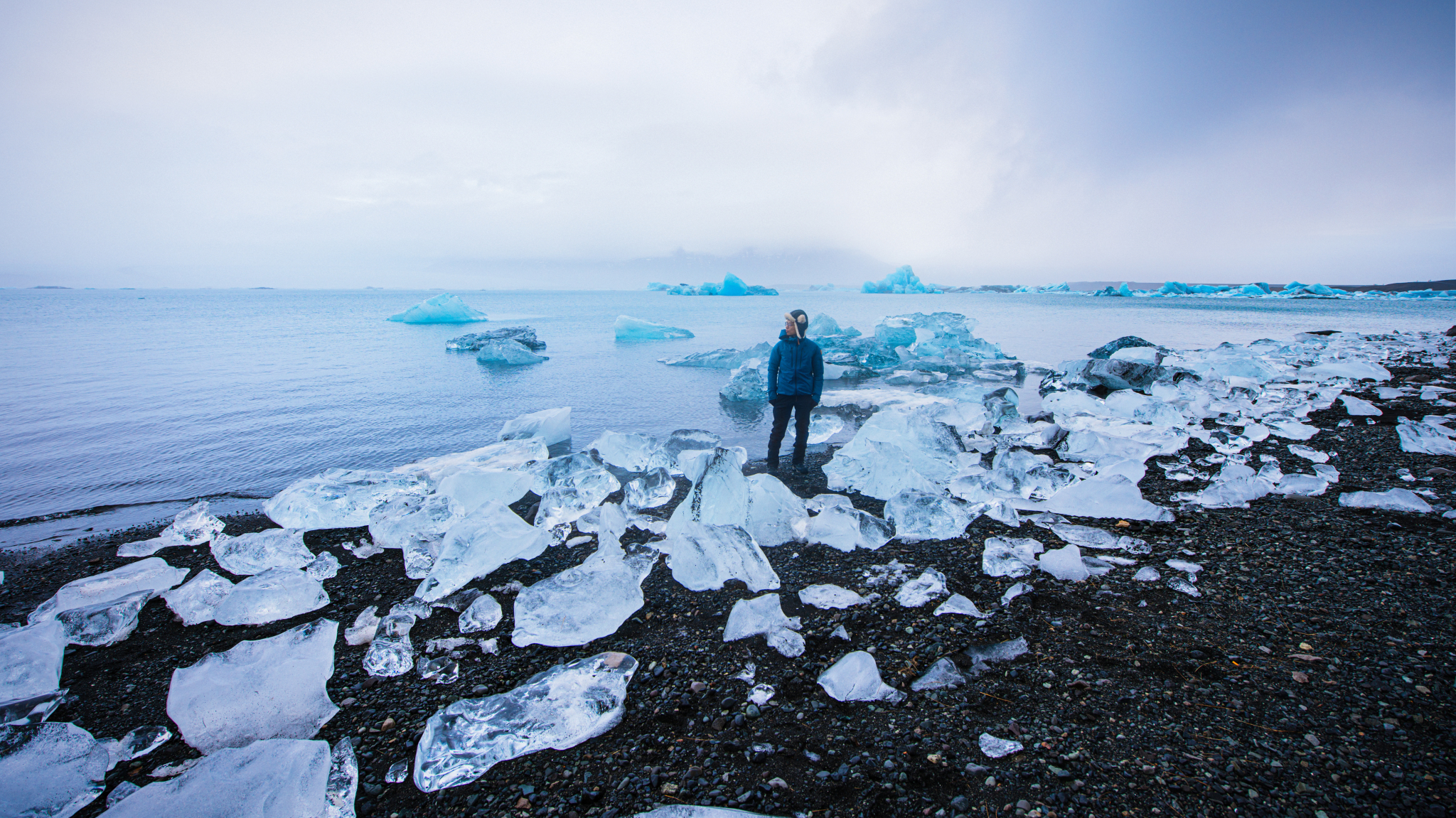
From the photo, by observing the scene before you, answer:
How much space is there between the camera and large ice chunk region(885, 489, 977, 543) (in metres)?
3.96

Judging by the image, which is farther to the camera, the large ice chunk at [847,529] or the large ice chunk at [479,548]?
the large ice chunk at [847,529]

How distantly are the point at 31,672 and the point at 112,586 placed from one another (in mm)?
1062

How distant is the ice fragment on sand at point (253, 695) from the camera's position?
2203 millimetres

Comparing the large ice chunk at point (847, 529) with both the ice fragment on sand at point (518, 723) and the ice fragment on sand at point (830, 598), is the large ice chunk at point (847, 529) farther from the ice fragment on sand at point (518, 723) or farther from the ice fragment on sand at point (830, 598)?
the ice fragment on sand at point (518, 723)

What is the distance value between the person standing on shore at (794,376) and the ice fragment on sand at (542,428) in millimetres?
3176

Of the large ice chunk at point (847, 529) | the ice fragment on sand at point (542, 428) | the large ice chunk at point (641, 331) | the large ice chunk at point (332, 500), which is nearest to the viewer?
the large ice chunk at point (847, 529)

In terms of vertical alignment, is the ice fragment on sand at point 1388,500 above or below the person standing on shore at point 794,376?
below

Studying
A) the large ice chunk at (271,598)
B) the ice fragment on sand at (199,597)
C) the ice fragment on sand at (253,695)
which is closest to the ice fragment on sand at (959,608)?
the ice fragment on sand at (253,695)

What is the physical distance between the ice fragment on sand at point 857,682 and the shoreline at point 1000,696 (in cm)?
5

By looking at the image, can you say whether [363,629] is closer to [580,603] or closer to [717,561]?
[580,603]

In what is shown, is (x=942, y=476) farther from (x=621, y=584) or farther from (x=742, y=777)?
(x=742, y=777)

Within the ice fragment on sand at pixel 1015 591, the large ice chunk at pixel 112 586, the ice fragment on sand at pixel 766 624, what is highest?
the ice fragment on sand at pixel 1015 591

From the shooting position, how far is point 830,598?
10.2 feet

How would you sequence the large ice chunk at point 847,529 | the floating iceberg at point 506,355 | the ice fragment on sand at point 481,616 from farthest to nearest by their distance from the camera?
the floating iceberg at point 506,355 → the large ice chunk at point 847,529 → the ice fragment on sand at point 481,616
